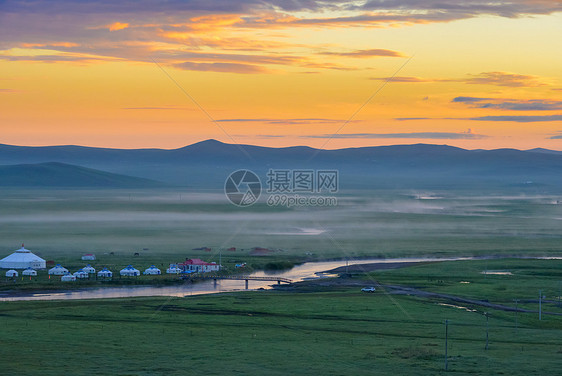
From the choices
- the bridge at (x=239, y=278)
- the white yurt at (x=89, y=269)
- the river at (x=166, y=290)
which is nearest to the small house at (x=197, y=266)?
the bridge at (x=239, y=278)

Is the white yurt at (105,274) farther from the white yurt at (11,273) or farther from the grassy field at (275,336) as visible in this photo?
the grassy field at (275,336)

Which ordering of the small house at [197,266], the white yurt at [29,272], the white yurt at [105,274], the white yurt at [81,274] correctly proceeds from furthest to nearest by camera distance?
the small house at [197,266] → the white yurt at [105,274] → the white yurt at [29,272] → the white yurt at [81,274]

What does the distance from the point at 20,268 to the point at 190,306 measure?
116 feet

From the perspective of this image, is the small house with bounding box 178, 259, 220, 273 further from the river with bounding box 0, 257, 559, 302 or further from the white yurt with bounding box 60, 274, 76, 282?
the white yurt with bounding box 60, 274, 76, 282

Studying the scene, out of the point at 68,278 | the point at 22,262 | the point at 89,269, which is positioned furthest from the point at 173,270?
the point at 22,262

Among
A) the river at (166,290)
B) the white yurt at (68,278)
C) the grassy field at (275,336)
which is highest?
the white yurt at (68,278)

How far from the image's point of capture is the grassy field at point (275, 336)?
53.2 metres

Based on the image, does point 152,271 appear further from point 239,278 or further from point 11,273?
point 11,273

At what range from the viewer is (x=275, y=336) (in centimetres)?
6488

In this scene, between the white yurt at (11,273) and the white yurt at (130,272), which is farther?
the white yurt at (130,272)

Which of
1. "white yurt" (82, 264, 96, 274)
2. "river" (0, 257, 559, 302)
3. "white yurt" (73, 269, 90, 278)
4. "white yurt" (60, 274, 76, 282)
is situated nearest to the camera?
"river" (0, 257, 559, 302)

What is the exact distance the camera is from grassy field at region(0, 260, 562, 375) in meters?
53.2

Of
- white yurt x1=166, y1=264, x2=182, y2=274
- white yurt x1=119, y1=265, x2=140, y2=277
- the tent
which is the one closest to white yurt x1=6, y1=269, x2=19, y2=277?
the tent

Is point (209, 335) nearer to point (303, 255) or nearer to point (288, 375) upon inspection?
point (288, 375)
